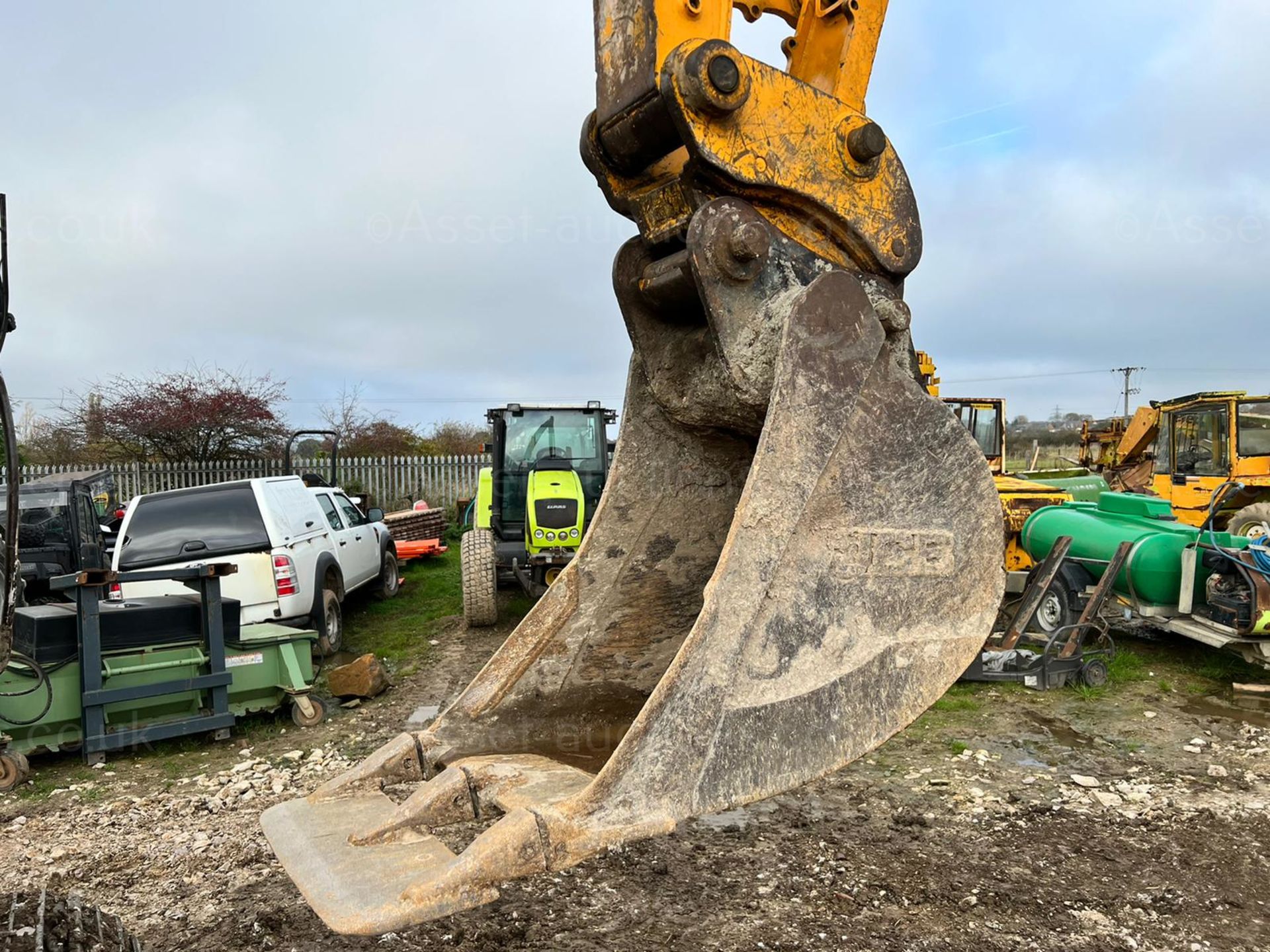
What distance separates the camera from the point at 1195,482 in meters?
12.3

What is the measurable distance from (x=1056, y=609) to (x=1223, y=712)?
175 cm

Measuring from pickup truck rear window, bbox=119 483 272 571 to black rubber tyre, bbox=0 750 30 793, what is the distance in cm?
238

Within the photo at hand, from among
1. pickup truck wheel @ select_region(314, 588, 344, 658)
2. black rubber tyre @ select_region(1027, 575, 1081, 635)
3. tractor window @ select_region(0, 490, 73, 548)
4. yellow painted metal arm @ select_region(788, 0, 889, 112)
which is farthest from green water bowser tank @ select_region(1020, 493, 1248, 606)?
tractor window @ select_region(0, 490, 73, 548)

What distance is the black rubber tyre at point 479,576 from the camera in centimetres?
929

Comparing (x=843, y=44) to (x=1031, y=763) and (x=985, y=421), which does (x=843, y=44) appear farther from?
(x=985, y=421)

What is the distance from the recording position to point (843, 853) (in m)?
4.14

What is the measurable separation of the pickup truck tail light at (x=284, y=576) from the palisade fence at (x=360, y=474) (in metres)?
9.36

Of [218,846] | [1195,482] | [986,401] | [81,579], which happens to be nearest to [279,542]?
[81,579]

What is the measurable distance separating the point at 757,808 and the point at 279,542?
16.5 ft

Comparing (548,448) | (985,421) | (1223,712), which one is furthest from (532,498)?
(985,421)

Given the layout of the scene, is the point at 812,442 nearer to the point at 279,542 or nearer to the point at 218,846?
the point at 218,846

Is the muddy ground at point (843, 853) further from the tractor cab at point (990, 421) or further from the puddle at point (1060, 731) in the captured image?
the tractor cab at point (990, 421)

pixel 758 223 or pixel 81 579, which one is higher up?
pixel 758 223

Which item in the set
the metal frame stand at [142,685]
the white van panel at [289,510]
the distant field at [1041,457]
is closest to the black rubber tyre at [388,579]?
the white van panel at [289,510]
